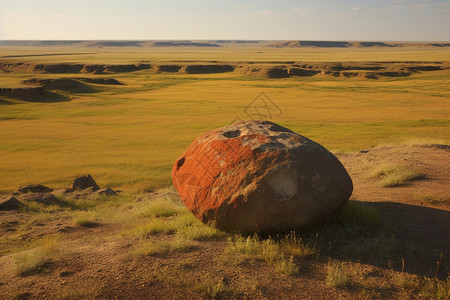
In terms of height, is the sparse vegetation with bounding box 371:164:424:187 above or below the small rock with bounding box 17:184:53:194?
above

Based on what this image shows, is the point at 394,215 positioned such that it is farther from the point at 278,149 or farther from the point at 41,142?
the point at 41,142

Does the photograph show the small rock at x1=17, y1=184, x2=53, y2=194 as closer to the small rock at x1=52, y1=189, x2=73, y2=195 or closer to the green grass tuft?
the small rock at x1=52, y1=189, x2=73, y2=195

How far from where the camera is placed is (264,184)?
609 centimetres

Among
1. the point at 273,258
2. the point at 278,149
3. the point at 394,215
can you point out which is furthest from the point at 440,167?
the point at 273,258

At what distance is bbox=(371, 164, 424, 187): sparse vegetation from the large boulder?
126 inches

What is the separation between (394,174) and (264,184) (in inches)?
209

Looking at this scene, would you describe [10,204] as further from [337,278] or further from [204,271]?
[337,278]

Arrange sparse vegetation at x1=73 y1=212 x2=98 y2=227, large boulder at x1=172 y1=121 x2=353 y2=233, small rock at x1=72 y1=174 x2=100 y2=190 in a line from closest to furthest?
large boulder at x1=172 y1=121 x2=353 y2=233
sparse vegetation at x1=73 y1=212 x2=98 y2=227
small rock at x1=72 y1=174 x2=100 y2=190

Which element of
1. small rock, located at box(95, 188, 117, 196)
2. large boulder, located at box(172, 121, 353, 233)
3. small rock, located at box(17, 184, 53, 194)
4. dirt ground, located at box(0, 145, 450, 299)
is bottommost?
small rock, located at box(17, 184, 53, 194)

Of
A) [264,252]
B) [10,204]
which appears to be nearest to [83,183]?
[10,204]

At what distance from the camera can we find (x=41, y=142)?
1922 centimetres

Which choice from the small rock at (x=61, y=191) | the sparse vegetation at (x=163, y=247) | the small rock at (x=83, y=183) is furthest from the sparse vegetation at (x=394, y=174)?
the small rock at (x=61, y=191)

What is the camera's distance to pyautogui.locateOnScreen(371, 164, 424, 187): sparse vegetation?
9367mm

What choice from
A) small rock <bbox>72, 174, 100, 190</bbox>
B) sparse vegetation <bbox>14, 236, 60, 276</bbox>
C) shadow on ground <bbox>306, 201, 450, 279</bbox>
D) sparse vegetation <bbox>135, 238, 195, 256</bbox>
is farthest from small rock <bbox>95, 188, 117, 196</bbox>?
shadow on ground <bbox>306, 201, 450, 279</bbox>
